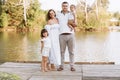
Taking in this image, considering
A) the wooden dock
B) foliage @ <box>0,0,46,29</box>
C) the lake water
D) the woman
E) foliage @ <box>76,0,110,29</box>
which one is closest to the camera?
the wooden dock

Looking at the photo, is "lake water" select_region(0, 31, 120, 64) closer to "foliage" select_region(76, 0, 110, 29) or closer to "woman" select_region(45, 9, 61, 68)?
"woman" select_region(45, 9, 61, 68)

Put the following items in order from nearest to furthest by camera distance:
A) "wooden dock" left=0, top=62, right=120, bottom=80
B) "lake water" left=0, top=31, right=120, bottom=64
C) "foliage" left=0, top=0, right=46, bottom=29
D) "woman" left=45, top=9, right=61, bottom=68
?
"wooden dock" left=0, top=62, right=120, bottom=80
"woman" left=45, top=9, right=61, bottom=68
"lake water" left=0, top=31, right=120, bottom=64
"foliage" left=0, top=0, right=46, bottom=29

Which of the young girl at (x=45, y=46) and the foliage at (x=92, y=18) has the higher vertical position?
the young girl at (x=45, y=46)

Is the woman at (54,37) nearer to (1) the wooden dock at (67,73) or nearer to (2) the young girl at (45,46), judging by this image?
(2) the young girl at (45,46)

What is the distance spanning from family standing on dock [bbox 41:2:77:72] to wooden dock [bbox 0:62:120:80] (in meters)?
0.24

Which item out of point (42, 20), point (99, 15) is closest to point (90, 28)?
point (99, 15)

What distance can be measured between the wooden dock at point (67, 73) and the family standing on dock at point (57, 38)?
24 cm

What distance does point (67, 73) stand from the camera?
739cm

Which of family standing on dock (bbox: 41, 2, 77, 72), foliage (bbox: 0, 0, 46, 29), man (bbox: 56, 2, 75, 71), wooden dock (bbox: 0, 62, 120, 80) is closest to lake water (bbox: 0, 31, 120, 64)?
wooden dock (bbox: 0, 62, 120, 80)

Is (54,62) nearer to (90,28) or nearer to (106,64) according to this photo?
(106,64)

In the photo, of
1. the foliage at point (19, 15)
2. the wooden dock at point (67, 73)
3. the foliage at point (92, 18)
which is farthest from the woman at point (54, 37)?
the foliage at point (92, 18)

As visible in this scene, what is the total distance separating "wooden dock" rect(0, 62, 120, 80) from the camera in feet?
22.7

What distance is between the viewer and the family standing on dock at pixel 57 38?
769 centimetres

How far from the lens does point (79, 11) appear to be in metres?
43.2
